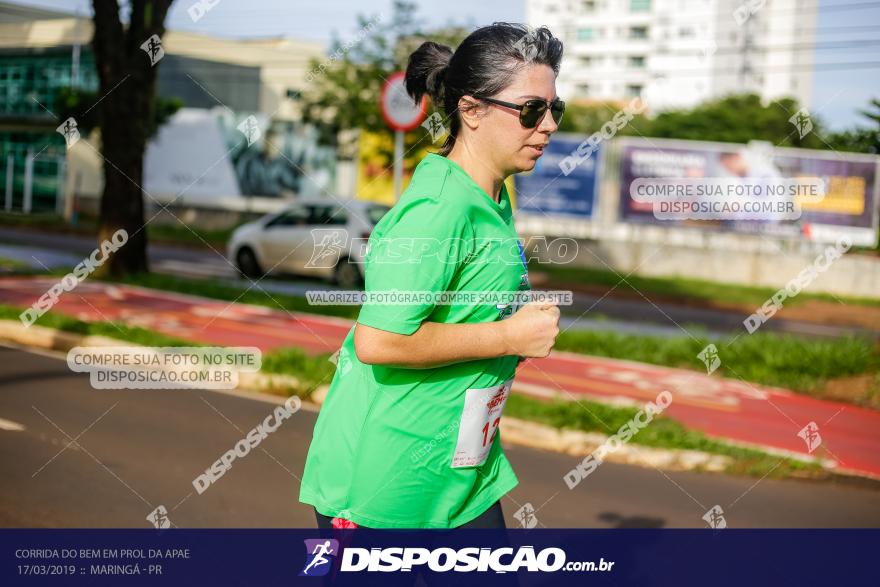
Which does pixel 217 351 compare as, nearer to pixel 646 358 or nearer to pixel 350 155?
pixel 646 358

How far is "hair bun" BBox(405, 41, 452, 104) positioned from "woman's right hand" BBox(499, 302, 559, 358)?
65 centimetres

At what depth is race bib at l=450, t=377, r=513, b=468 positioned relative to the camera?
87.9 inches

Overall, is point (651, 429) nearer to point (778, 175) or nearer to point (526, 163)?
point (526, 163)

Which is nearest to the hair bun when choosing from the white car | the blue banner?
the blue banner

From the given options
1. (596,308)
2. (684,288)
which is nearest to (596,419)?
(596,308)

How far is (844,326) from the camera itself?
2050cm

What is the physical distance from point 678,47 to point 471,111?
257 feet

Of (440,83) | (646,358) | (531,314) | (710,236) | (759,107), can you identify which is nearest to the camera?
(531,314)

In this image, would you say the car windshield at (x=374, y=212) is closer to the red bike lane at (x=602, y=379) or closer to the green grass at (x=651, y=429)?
the red bike lane at (x=602, y=379)

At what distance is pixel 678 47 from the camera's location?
7644 centimetres

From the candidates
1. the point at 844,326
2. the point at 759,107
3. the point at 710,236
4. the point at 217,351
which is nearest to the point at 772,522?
the point at 217,351

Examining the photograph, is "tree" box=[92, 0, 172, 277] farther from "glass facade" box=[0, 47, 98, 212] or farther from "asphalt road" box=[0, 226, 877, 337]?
"glass facade" box=[0, 47, 98, 212]

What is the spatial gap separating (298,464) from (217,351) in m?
3.44

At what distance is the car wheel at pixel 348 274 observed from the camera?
1730cm
